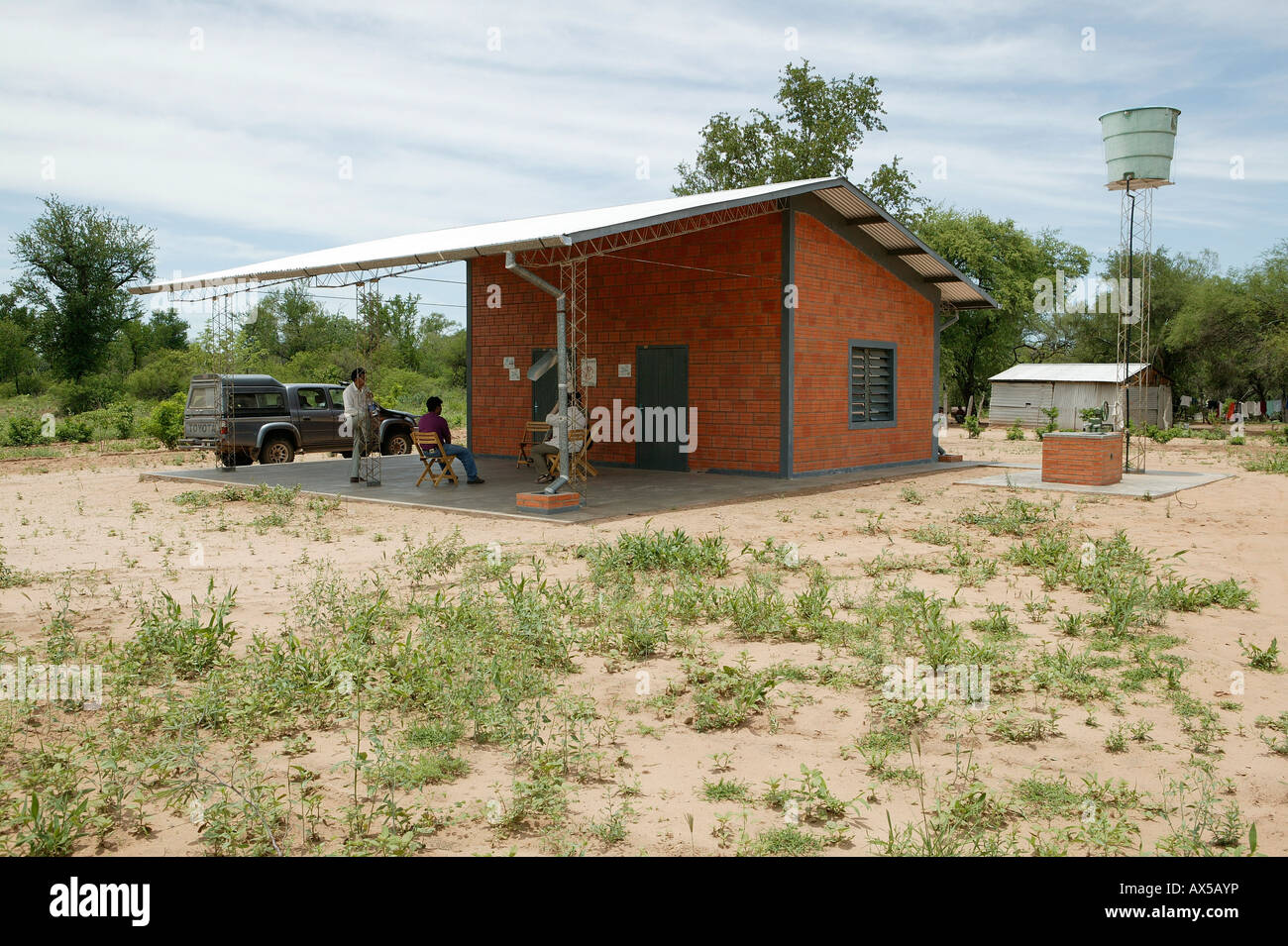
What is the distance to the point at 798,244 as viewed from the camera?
16.2 m

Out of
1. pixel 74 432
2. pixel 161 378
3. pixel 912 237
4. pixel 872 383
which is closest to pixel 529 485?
pixel 872 383

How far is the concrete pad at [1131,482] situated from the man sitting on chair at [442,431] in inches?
328

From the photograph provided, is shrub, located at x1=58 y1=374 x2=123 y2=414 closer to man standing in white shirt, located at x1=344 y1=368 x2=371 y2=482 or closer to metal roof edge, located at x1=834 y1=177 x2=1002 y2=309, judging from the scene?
man standing in white shirt, located at x1=344 y1=368 x2=371 y2=482

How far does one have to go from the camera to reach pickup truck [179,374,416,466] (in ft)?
60.8

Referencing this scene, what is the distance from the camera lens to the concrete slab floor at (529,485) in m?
12.7

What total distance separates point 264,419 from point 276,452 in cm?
76

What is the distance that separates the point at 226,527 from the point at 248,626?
16.4ft

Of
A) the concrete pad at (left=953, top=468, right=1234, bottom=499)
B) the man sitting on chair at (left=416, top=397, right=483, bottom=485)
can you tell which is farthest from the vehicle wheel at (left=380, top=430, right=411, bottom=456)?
the concrete pad at (left=953, top=468, right=1234, bottom=499)

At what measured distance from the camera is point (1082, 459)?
1578 centimetres

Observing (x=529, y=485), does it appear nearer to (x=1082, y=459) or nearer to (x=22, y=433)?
(x=1082, y=459)

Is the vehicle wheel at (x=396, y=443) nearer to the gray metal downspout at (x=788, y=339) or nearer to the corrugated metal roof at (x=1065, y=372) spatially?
the gray metal downspout at (x=788, y=339)

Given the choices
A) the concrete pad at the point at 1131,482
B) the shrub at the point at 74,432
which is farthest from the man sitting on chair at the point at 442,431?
the shrub at the point at 74,432
